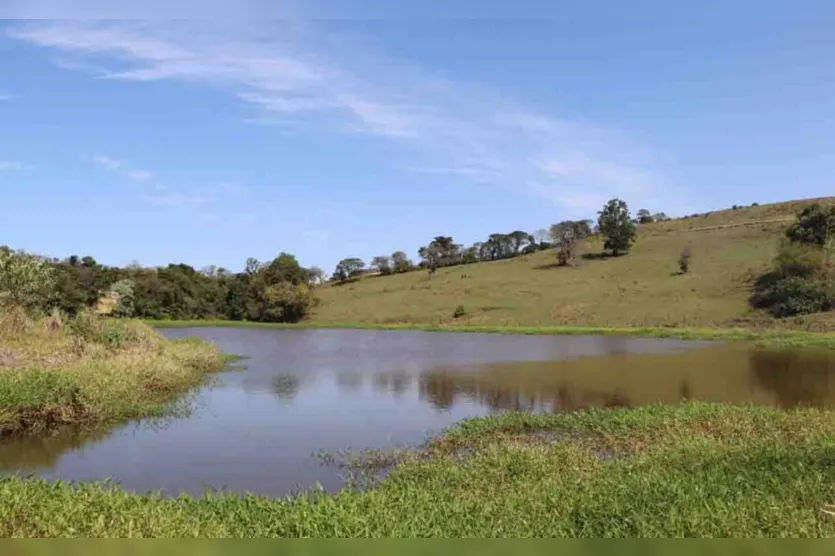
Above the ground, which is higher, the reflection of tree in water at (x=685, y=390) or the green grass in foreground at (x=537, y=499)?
the green grass in foreground at (x=537, y=499)

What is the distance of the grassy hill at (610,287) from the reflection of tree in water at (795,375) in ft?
48.6

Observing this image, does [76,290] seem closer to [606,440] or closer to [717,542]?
[606,440]

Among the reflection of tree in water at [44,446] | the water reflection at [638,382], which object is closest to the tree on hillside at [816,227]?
the water reflection at [638,382]

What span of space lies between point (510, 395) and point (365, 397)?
420 cm

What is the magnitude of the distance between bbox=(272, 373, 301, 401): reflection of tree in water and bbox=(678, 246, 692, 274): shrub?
4784 centimetres

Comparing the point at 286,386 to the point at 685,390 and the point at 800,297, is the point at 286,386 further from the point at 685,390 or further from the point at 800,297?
the point at 800,297

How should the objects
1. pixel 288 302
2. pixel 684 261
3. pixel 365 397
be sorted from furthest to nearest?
pixel 288 302 < pixel 684 261 < pixel 365 397

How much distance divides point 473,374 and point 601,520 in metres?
19.5

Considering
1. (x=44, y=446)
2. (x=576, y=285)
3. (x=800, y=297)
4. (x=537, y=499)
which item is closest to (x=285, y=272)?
(x=576, y=285)

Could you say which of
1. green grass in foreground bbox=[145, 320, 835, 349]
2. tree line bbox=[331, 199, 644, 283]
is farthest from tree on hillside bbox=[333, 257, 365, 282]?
green grass in foreground bbox=[145, 320, 835, 349]

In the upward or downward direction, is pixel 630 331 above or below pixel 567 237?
below

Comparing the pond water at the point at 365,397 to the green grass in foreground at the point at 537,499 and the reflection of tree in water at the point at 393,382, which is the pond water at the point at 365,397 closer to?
the reflection of tree in water at the point at 393,382

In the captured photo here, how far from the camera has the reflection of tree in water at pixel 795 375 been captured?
18938 millimetres

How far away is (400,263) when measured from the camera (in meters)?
92.5
